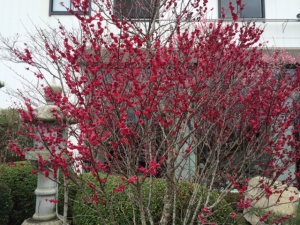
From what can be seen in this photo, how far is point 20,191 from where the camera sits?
14.1ft

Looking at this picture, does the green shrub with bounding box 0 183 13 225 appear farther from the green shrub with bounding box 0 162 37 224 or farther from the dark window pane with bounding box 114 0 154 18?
the dark window pane with bounding box 114 0 154 18

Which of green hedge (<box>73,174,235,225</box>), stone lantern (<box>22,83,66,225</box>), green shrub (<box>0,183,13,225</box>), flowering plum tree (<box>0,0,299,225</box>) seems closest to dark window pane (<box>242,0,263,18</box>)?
flowering plum tree (<box>0,0,299,225</box>)

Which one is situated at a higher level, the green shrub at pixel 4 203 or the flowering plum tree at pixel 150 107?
the flowering plum tree at pixel 150 107

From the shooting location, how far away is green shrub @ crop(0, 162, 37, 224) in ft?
13.9

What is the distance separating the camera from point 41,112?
10.9 ft

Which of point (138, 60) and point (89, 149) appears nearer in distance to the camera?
point (89, 149)

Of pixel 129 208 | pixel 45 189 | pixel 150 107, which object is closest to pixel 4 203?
pixel 45 189

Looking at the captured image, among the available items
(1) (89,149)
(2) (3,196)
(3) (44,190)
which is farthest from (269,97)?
(2) (3,196)

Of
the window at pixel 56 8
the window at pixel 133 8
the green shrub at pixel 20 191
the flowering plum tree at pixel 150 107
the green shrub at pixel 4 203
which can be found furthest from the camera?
the window at pixel 56 8

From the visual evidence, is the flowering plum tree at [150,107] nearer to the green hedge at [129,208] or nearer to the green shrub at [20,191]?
the green hedge at [129,208]

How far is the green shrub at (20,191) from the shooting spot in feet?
13.9

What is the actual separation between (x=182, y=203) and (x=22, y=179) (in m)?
2.89

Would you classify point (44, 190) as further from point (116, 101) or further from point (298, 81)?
point (298, 81)

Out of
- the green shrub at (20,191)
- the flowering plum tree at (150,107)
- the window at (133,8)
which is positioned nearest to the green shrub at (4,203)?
the green shrub at (20,191)
